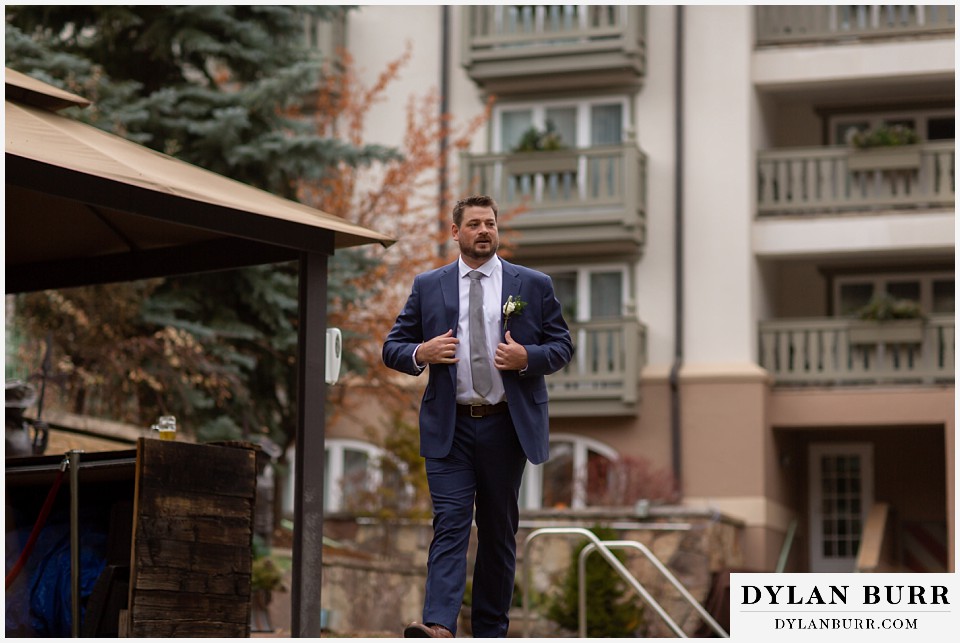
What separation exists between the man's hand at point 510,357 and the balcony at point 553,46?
18016mm

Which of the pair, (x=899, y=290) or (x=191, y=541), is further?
(x=899, y=290)

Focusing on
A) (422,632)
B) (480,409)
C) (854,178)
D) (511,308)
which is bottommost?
(422,632)

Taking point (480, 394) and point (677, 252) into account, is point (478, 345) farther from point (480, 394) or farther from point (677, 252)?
point (677, 252)

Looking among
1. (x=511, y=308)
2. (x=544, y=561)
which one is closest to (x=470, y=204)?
(x=511, y=308)

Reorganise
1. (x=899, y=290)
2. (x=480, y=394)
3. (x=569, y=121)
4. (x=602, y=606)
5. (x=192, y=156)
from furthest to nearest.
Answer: (x=569, y=121) → (x=899, y=290) → (x=602, y=606) → (x=192, y=156) → (x=480, y=394)

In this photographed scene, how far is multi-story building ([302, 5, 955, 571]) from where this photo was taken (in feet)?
75.5

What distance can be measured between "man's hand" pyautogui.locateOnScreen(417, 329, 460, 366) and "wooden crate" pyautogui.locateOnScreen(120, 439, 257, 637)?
1.71 metres

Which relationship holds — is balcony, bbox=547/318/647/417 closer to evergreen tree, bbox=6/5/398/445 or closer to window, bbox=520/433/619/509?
window, bbox=520/433/619/509

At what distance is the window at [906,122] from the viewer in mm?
24438

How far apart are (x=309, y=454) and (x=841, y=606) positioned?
10.4ft

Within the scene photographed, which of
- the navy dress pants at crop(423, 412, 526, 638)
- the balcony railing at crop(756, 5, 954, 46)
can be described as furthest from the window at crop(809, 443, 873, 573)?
the navy dress pants at crop(423, 412, 526, 638)

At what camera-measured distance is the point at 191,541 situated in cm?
734

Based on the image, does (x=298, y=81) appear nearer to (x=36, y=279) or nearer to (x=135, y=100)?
(x=135, y=100)

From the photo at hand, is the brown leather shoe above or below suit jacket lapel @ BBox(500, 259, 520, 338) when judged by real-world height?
below
